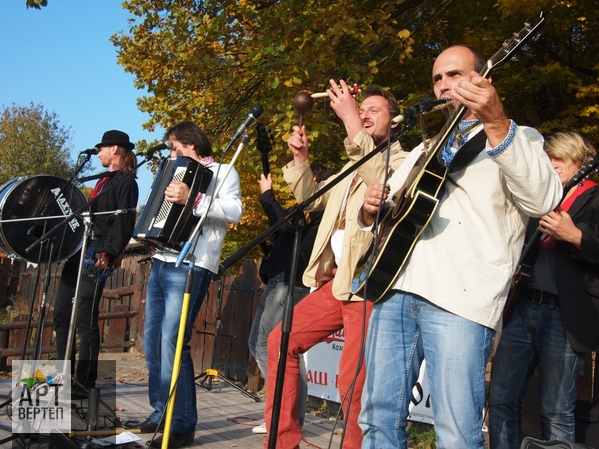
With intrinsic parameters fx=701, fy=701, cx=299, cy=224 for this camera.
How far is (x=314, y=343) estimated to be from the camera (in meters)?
3.97

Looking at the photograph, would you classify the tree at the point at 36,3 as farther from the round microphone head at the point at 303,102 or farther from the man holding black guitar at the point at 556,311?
the man holding black guitar at the point at 556,311

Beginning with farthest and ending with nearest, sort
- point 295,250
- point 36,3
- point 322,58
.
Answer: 1. point 322,58
2. point 36,3
3. point 295,250

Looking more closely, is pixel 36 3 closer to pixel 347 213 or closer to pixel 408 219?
pixel 347 213

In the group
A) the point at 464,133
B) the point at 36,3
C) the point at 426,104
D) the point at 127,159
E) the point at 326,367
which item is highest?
the point at 36,3

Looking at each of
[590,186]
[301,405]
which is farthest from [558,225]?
[301,405]

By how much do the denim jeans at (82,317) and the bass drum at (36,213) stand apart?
0.27 meters

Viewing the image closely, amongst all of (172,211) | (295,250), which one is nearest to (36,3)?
(172,211)

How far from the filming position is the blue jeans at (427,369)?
257cm

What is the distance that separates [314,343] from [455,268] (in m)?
1.50

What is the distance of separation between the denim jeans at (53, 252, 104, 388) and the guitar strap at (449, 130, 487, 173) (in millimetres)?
3802

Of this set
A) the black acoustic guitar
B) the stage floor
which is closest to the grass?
the stage floor

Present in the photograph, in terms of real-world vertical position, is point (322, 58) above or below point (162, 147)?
above

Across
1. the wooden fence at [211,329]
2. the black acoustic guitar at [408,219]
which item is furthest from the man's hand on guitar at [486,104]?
the wooden fence at [211,329]

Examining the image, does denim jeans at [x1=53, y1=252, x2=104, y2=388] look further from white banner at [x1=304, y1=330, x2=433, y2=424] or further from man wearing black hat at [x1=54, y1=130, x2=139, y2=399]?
white banner at [x1=304, y1=330, x2=433, y2=424]
